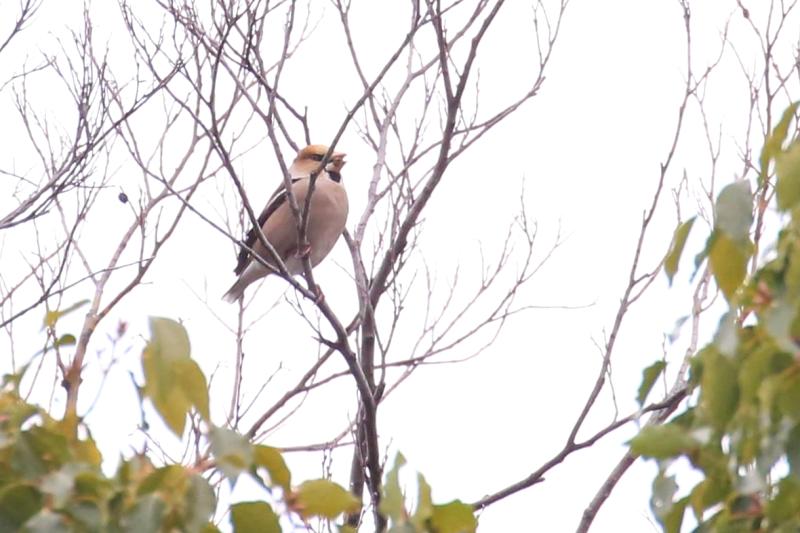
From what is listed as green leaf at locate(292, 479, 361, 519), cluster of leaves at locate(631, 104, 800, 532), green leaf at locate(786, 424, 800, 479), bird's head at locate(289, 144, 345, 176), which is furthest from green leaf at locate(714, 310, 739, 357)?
bird's head at locate(289, 144, 345, 176)

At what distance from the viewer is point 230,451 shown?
1.33m

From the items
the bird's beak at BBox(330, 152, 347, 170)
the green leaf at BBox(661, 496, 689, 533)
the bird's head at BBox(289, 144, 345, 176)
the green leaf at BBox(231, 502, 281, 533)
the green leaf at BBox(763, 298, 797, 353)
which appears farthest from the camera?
the bird's beak at BBox(330, 152, 347, 170)

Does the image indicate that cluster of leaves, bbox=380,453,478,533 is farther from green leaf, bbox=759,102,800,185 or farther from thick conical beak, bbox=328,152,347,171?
thick conical beak, bbox=328,152,347,171

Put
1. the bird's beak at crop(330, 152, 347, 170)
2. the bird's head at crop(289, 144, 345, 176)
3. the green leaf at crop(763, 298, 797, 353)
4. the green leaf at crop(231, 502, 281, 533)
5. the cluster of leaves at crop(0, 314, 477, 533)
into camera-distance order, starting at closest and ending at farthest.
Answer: the green leaf at crop(763, 298, 797, 353) → the cluster of leaves at crop(0, 314, 477, 533) → the green leaf at crop(231, 502, 281, 533) → the bird's head at crop(289, 144, 345, 176) → the bird's beak at crop(330, 152, 347, 170)

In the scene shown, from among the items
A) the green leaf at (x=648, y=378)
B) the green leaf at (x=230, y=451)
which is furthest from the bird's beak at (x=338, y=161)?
the green leaf at (x=230, y=451)

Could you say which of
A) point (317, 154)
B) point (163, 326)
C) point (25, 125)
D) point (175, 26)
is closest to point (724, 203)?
point (163, 326)

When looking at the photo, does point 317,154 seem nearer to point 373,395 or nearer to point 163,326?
point 373,395

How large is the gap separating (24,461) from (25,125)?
426 cm

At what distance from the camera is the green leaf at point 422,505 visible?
142 cm

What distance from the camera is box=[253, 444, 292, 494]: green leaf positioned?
1464 millimetres

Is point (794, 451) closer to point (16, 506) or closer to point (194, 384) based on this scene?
point (194, 384)

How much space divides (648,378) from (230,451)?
2.02ft

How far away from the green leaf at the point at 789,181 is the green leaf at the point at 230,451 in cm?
66

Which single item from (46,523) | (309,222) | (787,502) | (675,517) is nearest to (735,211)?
(787,502)
